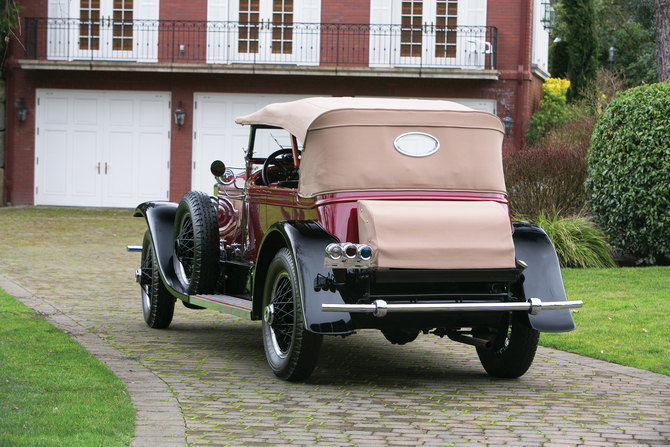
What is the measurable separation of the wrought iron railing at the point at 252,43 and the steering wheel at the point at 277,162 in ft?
53.6

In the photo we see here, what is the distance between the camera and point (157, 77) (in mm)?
23266

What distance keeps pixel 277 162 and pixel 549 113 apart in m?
17.2

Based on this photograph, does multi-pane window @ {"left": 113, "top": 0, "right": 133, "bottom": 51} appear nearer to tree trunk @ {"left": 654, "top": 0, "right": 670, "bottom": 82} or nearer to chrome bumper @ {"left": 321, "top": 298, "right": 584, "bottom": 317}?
tree trunk @ {"left": 654, "top": 0, "right": 670, "bottom": 82}

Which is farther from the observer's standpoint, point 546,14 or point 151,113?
point 546,14

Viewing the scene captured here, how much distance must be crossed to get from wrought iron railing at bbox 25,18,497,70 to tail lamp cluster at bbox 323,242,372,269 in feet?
60.3

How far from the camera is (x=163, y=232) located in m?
8.00

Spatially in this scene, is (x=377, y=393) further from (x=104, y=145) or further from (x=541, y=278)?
(x=104, y=145)

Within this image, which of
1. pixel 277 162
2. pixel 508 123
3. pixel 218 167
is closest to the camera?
pixel 277 162

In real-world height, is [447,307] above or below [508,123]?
below

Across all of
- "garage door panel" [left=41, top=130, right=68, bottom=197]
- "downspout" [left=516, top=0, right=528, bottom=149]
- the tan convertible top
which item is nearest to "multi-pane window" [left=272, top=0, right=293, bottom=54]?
"downspout" [left=516, top=0, right=528, bottom=149]

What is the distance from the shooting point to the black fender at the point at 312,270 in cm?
540

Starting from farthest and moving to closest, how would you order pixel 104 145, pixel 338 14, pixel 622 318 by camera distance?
pixel 104 145 < pixel 338 14 < pixel 622 318

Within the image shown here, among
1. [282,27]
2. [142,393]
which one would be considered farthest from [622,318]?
[282,27]

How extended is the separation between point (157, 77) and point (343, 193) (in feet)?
60.5
